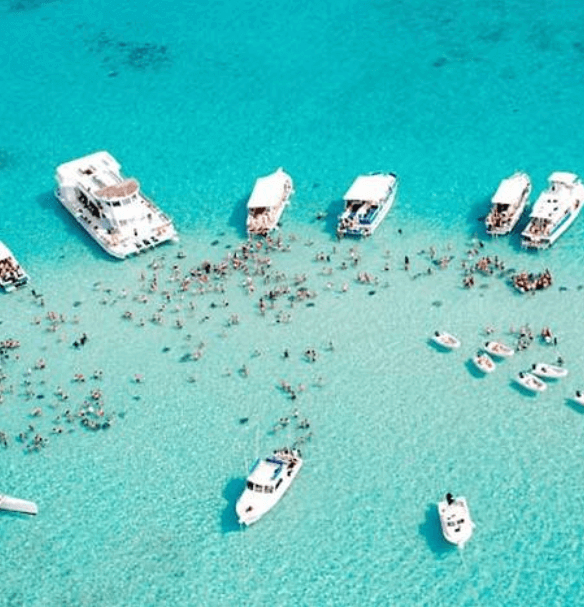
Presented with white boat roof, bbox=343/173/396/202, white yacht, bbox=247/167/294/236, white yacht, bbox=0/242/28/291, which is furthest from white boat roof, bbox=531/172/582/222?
white yacht, bbox=0/242/28/291

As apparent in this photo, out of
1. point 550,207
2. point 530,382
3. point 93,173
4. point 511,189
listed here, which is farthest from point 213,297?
point 550,207

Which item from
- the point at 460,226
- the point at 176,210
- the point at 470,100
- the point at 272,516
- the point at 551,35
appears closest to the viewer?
the point at 272,516

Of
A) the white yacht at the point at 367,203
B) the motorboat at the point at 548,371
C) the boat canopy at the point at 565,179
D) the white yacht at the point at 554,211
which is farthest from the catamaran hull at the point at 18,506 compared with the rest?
the boat canopy at the point at 565,179

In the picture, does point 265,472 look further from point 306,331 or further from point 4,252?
point 4,252

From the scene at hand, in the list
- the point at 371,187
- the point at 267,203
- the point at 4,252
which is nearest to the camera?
the point at 4,252

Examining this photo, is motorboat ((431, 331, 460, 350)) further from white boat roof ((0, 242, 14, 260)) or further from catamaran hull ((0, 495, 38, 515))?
white boat roof ((0, 242, 14, 260))

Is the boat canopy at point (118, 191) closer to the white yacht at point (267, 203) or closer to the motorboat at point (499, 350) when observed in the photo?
the white yacht at point (267, 203)

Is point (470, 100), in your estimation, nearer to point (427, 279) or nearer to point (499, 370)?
point (427, 279)

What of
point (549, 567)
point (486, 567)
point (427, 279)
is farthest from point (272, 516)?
point (427, 279)
